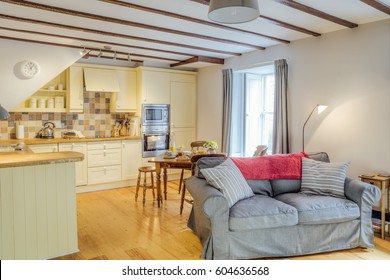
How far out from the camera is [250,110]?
566cm

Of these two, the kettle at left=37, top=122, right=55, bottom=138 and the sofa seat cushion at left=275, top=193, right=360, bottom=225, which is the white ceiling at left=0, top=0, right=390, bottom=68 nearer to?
the kettle at left=37, top=122, right=55, bottom=138

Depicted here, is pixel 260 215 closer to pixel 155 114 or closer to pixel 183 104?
pixel 155 114

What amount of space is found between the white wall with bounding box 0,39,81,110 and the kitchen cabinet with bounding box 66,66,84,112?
624mm

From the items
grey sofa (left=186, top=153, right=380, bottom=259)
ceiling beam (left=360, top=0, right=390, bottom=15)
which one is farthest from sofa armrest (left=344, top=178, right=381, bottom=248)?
ceiling beam (left=360, top=0, right=390, bottom=15)

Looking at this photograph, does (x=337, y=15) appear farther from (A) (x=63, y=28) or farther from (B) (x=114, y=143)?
(B) (x=114, y=143)

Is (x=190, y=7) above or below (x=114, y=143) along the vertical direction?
above

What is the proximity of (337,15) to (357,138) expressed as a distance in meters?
1.42

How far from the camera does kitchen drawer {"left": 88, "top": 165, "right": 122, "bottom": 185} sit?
5383mm

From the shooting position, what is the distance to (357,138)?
3.76 m

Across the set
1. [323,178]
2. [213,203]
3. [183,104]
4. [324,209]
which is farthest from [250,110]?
[213,203]

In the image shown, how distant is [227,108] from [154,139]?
1514 mm

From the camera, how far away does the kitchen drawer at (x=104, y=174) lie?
538cm

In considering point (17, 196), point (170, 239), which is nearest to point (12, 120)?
point (17, 196)

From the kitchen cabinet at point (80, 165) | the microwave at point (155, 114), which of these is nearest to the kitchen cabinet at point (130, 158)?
the microwave at point (155, 114)
